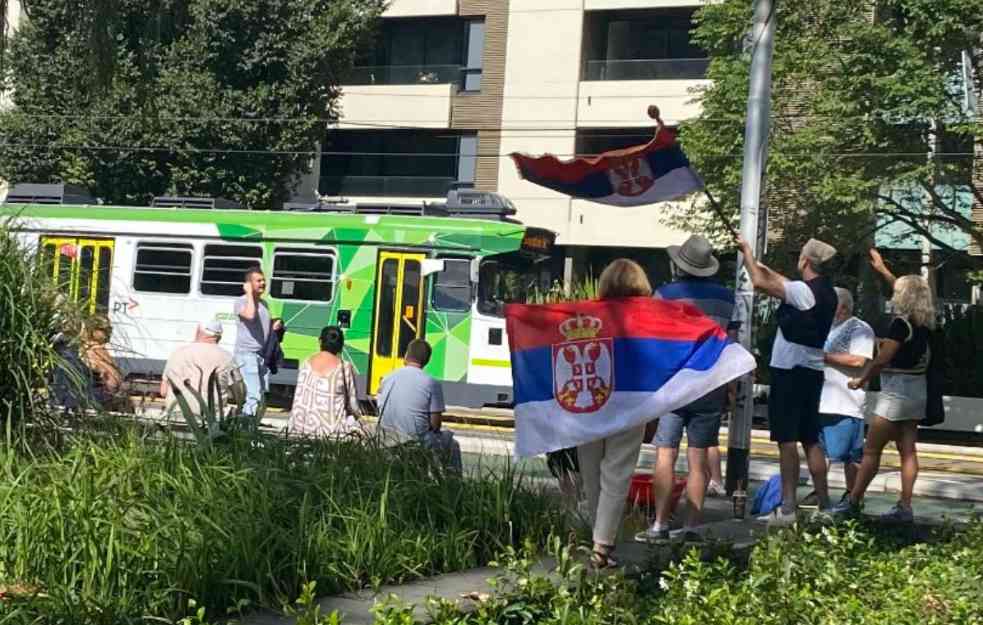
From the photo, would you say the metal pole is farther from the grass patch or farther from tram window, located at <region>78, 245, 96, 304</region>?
tram window, located at <region>78, 245, 96, 304</region>

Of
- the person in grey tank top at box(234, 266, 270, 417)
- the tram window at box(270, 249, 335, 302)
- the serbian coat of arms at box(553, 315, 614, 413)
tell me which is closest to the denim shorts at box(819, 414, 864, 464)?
the serbian coat of arms at box(553, 315, 614, 413)

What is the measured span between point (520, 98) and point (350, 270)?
20200 millimetres

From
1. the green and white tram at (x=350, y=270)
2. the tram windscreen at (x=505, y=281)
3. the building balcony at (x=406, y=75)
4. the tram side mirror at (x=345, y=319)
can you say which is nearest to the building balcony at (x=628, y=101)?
the building balcony at (x=406, y=75)

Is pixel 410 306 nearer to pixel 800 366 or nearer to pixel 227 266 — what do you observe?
→ pixel 227 266

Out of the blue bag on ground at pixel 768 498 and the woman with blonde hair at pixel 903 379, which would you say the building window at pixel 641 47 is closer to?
the woman with blonde hair at pixel 903 379

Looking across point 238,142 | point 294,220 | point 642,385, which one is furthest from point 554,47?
point 642,385

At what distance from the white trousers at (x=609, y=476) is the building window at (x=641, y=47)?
33557 millimetres

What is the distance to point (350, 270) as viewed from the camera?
22312mm

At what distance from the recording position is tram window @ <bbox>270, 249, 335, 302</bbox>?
73.9 feet

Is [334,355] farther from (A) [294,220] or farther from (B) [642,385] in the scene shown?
(A) [294,220]

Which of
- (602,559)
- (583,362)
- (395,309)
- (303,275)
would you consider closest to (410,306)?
(395,309)

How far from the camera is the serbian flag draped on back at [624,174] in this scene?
9117 mm

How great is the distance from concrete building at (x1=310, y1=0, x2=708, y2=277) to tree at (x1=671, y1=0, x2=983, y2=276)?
10888mm

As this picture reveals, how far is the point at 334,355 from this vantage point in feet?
34.1
